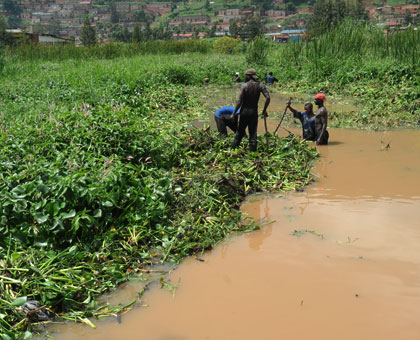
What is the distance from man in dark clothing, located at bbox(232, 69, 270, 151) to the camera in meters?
6.96

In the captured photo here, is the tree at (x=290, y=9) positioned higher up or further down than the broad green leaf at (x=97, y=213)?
higher up

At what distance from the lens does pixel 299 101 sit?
46.2ft

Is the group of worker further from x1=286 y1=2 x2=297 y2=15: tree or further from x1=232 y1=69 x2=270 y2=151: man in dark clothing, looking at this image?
x1=286 y1=2 x2=297 y2=15: tree

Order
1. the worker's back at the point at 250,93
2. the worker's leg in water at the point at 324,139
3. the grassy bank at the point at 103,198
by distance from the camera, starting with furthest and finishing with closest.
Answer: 1. the worker's leg in water at the point at 324,139
2. the worker's back at the point at 250,93
3. the grassy bank at the point at 103,198

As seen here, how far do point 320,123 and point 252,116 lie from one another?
2.03 meters

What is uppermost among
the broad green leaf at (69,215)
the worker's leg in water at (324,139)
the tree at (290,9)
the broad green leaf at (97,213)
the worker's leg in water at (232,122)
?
the tree at (290,9)

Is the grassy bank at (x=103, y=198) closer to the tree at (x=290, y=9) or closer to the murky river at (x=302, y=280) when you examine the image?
the murky river at (x=302, y=280)

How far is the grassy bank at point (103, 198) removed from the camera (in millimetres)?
3527

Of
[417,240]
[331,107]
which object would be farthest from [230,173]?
[331,107]

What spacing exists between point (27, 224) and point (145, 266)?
1.12m

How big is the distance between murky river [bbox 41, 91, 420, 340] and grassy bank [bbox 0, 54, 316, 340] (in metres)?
0.27

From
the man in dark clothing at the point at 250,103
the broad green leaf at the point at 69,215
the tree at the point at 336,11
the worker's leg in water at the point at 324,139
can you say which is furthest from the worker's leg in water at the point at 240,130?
the tree at the point at 336,11

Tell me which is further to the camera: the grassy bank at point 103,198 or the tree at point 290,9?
the tree at point 290,9

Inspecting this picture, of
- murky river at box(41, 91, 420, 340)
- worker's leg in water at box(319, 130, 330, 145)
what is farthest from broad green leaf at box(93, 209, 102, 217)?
worker's leg in water at box(319, 130, 330, 145)
